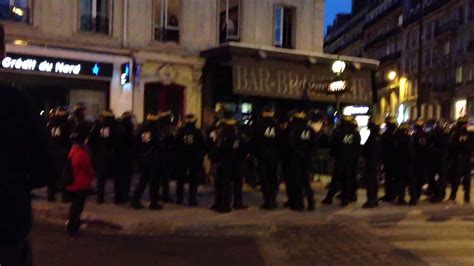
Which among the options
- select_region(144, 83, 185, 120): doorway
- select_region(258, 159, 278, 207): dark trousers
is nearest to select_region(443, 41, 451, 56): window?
select_region(144, 83, 185, 120): doorway

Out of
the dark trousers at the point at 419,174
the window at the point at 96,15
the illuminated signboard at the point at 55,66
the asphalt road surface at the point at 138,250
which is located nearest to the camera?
the asphalt road surface at the point at 138,250

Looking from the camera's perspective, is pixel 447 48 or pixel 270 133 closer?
pixel 270 133

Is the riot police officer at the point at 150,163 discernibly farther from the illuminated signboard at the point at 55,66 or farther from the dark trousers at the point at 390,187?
the illuminated signboard at the point at 55,66

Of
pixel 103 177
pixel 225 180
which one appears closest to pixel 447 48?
pixel 225 180

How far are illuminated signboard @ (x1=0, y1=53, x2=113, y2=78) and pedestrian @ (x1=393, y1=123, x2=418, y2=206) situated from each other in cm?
922

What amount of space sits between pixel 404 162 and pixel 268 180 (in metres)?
2.93

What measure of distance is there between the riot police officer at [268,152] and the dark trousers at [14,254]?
926cm

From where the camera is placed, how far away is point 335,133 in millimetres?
13133

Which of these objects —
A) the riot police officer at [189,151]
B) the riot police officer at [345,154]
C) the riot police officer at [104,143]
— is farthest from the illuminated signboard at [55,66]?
the riot police officer at [345,154]

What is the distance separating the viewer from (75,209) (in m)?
9.32

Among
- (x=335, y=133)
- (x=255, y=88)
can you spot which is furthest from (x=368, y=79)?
(x=335, y=133)

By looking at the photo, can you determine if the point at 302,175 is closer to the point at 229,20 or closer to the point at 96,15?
the point at 96,15

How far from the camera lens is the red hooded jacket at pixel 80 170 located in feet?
30.1

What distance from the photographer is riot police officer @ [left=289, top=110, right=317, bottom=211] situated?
483 inches
